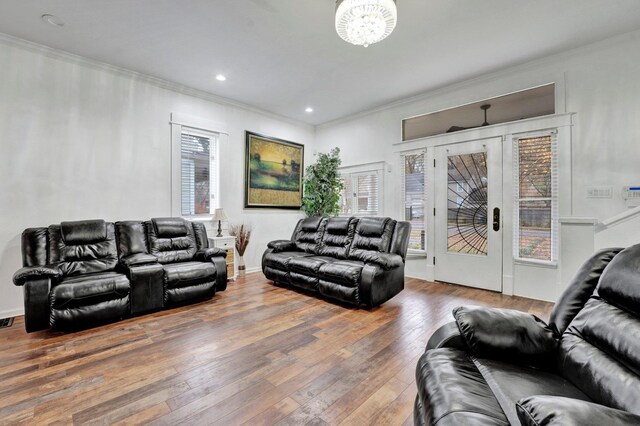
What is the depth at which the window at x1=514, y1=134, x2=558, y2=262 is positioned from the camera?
3.62 m

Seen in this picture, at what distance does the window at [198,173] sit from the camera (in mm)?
4547

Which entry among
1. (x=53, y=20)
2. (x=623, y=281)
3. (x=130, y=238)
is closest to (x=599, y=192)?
(x=623, y=281)

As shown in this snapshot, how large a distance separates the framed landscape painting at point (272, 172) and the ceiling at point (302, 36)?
127 cm

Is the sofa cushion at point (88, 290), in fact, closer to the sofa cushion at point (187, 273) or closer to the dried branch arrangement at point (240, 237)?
the sofa cushion at point (187, 273)

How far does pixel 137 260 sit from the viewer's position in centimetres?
329

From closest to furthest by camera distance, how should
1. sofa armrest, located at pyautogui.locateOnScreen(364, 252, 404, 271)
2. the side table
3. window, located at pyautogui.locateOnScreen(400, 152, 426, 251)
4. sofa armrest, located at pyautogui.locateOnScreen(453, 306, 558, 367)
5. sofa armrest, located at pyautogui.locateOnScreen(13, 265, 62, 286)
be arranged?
1. sofa armrest, located at pyautogui.locateOnScreen(453, 306, 558, 367)
2. sofa armrest, located at pyautogui.locateOnScreen(13, 265, 62, 286)
3. sofa armrest, located at pyautogui.locateOnScreen(364, 252, 404, 271)
4. the side table
5. window, located at pyautogui.locateOnScreen(400, 152, 426, 251)

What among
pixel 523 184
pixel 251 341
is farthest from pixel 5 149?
pixel 523 184

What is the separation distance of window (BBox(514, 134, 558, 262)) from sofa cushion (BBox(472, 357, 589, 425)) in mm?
3039

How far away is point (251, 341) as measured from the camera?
2.53 metres

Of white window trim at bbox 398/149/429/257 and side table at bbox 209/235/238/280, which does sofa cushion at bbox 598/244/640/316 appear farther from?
side table at bbox 209/235/238/280

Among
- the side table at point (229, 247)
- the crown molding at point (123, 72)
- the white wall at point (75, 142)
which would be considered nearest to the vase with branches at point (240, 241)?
the side table at point (229, 247)

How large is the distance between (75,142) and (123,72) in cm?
116

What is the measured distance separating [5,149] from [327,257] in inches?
157

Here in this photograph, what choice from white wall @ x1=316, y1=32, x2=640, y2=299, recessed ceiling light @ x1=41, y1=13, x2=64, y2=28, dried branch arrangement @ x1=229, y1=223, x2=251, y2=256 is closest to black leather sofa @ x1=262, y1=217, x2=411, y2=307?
dried branch arrangement @ x1=229, y1=223, x2=251, y2=256
